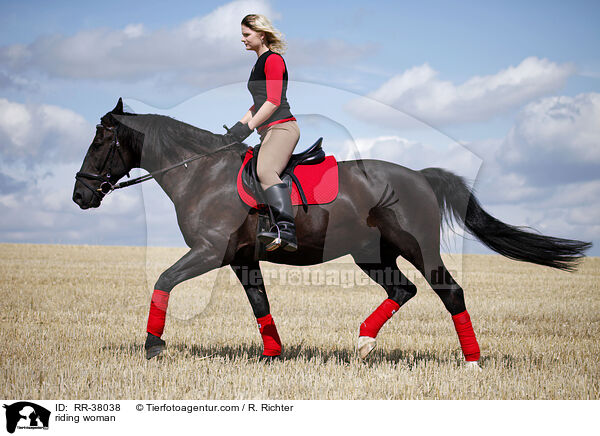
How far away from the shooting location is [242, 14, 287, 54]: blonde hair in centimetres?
509

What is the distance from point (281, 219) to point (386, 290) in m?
1.77

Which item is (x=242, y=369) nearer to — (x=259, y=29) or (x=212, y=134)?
(x=212, y=134)

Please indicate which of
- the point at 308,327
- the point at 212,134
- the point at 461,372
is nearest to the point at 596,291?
the point at 308,327

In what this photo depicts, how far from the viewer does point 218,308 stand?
31.4 ft

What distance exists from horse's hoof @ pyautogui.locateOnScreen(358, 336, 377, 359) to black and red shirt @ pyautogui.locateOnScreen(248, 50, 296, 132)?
2609mm

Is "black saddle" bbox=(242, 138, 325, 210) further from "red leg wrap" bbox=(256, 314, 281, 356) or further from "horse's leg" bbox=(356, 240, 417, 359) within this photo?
"red leg wrap" bbox=(256, 314, 281, 356)

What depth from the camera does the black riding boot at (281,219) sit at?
4930mm

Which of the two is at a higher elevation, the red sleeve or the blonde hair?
the blonde hair

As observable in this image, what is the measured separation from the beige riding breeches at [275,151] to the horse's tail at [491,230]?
1826mm

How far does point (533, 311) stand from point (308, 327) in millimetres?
4773
